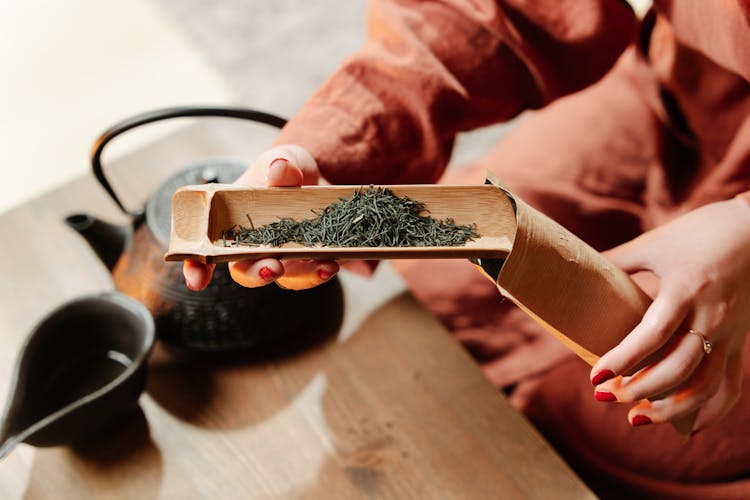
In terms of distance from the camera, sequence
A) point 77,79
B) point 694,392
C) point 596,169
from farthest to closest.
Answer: point 77,79 < point 596,169 < point 694,392

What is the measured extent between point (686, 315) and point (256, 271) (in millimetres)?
463

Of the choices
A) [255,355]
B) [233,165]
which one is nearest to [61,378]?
[255,355]

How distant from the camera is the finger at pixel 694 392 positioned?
0.74 metres

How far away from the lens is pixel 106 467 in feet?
2.57

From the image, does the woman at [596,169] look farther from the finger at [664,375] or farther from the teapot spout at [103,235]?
the teapot spout at [103,235]

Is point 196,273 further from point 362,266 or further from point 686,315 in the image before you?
point 686,315

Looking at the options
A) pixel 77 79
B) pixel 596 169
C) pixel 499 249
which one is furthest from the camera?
pixel 77 79

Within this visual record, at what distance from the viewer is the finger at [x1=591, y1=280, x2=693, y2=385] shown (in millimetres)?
668

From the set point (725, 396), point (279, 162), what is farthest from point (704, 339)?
point (279, 162)

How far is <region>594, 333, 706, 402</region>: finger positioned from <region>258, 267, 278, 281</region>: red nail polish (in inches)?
15.0

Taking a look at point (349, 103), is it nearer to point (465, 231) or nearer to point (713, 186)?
point (465, 231)

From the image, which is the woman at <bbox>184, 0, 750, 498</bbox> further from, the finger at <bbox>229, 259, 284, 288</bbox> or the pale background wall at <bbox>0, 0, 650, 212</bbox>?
the pale background wall at <bbox>0, 0, 650, 212</bbox>

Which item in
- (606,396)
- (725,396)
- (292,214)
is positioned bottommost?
(725,396)

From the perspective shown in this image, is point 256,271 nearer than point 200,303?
Yes
